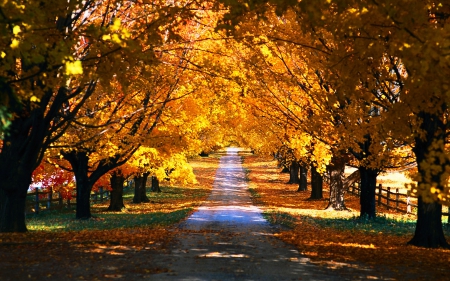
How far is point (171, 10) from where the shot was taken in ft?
31.7

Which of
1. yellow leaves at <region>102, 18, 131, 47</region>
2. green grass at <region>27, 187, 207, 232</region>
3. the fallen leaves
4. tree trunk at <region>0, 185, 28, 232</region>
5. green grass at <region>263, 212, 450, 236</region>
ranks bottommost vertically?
green grass at <region>27, 187, 207, 232</region>

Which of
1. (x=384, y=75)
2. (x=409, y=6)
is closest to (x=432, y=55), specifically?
(x=409, y=6)

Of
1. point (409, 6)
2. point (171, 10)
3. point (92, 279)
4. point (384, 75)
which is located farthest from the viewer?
point (384, 75)

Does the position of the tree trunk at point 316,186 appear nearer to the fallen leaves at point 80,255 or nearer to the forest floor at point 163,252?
the forest floor at point 163,252

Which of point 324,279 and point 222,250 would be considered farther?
point 222,250

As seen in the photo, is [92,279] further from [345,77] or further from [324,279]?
[345,77]

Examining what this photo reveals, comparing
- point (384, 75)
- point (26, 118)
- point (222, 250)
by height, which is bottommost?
point (222, 250)

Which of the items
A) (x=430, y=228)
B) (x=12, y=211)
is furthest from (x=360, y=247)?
(x=12, y=211)

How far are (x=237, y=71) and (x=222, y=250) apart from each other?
6102 mm

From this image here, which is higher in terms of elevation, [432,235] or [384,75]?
[384,75]

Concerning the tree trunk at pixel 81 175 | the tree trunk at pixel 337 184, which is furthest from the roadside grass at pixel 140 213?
the tree trunk at pixel 337 184

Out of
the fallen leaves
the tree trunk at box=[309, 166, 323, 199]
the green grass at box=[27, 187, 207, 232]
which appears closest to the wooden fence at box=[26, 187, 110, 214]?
the green grass at box=[27, 187, 207, 232]

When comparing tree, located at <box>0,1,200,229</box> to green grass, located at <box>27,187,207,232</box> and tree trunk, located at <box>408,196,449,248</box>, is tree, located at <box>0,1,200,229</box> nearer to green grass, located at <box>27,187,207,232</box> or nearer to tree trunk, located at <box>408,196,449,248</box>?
green grass, located at <box>27,187,207,232</box>

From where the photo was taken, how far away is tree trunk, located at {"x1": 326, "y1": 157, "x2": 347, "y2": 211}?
28.3 meters
